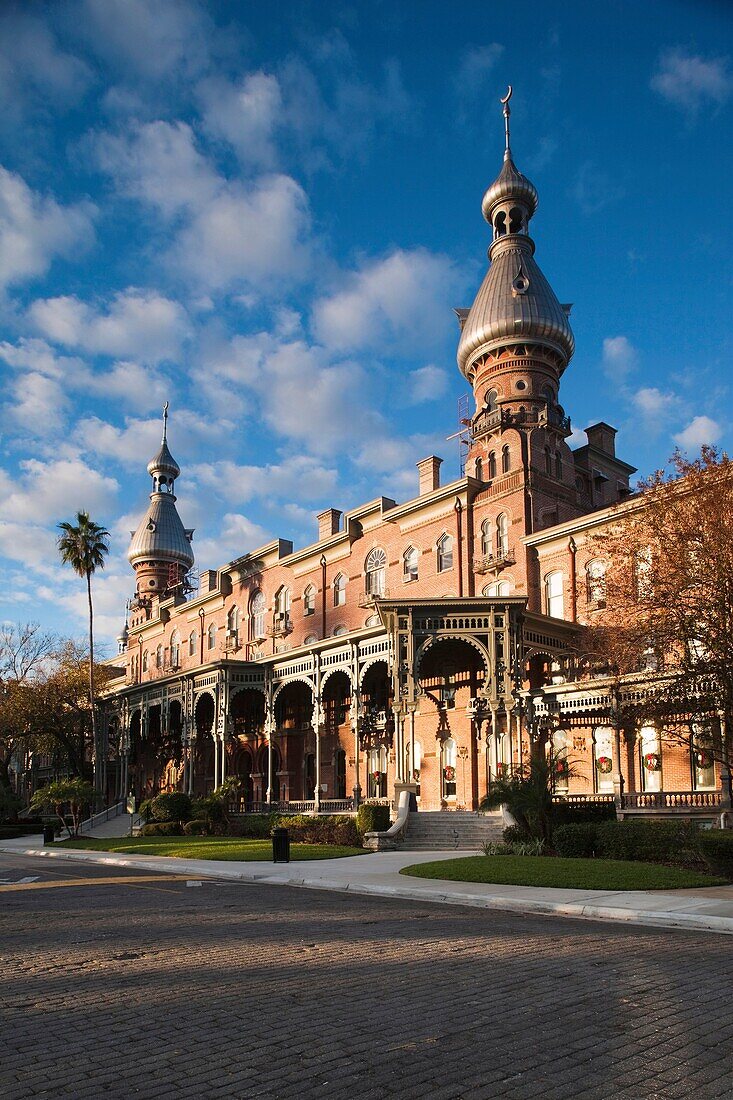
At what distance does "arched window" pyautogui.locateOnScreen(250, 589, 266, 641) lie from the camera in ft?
188

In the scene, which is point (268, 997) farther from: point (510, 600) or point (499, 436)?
point (499, 436)

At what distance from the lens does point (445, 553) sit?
43.3 metres

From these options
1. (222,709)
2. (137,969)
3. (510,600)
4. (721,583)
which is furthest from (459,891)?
(222,709)

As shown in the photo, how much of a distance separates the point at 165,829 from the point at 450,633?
638 inches

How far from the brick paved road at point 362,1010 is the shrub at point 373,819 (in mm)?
17473

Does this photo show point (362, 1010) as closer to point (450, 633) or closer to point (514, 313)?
point (450, 633)

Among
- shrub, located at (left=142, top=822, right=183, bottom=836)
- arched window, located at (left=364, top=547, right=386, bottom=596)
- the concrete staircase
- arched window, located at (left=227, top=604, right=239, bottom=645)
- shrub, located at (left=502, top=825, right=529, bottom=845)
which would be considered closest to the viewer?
shrub, located at (left=502, top=825, right=529, bottom=845)

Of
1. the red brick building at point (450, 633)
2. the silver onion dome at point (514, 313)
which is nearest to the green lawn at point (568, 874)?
the red brick building at point (450, 633)

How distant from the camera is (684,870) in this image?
18.2m

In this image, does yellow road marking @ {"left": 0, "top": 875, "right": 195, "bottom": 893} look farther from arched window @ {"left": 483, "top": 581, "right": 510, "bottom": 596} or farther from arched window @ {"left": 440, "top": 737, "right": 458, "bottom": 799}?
arched window @ {"left": 483, "top": 581, "right": 510, "bottom": 596}

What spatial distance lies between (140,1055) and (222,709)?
39.8m

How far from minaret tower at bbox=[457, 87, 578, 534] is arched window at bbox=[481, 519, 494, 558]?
161 cm

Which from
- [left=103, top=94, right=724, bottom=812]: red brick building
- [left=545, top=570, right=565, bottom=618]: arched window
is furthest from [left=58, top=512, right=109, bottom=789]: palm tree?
[left=545, top=570, right=565, bottom=618]: arched window

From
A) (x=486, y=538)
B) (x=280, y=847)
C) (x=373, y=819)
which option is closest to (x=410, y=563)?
(x=486, y=538)
